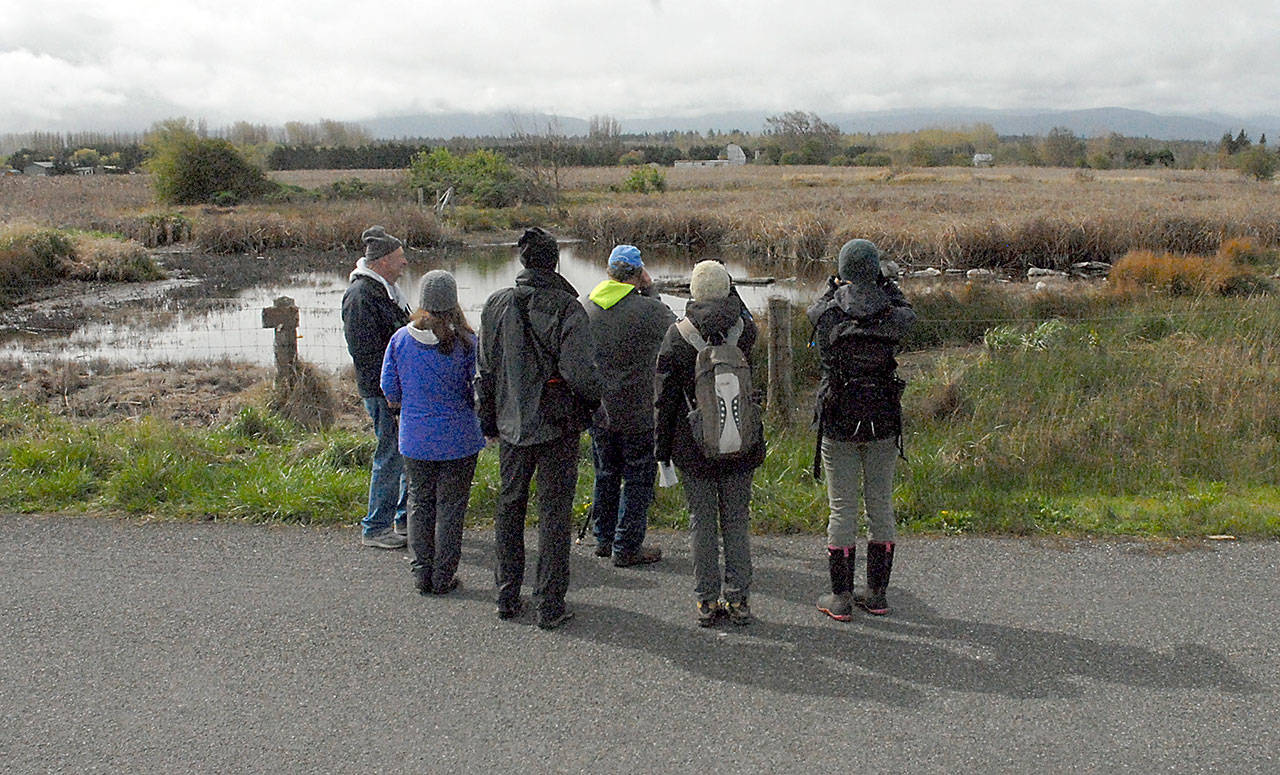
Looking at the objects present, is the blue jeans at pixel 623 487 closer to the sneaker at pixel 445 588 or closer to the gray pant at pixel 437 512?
the gray pant at pixel 437 512

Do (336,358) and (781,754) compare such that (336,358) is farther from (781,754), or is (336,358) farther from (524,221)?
(524,221)

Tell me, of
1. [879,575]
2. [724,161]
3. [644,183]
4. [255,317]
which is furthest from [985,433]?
[724,161]

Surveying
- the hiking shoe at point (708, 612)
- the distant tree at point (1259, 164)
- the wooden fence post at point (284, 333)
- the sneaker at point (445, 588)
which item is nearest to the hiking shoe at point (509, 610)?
the sneaker at point (445, 588)

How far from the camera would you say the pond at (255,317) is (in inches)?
619

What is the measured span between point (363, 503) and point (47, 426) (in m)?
3.53

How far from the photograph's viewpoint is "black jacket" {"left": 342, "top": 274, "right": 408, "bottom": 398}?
19.9 ft

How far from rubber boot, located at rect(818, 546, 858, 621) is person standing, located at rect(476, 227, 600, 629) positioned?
129 centimetres

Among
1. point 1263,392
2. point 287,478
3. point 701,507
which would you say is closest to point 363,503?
point 287,478

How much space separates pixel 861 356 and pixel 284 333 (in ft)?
20.8

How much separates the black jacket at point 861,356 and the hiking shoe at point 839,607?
0.78 m

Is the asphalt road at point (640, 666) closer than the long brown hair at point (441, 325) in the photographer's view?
Yes

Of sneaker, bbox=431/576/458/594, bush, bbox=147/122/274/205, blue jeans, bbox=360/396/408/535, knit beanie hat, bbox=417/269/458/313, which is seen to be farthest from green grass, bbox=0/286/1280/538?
bush, bbox=147/122/274/205

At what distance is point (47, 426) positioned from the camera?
8.51 m

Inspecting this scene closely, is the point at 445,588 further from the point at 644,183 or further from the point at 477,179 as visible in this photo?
the point at 644,183
